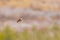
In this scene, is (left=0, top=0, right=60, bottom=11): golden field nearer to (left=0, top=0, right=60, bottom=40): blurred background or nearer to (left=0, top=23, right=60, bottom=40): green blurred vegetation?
(left=0, top=0, right=60, bottom=40): blurred background

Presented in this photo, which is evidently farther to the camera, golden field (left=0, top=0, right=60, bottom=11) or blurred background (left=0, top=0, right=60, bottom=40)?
golden field (left=0, top=0, right=60, bottom=11)

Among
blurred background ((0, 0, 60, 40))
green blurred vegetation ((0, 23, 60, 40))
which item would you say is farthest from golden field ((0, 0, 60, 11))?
green blurred vegetation ((0, 23, 60, 40))

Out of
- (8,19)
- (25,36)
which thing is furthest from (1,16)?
(25,36)

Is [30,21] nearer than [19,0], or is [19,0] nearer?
[30,21]

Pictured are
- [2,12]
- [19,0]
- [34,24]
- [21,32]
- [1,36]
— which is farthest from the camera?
[19,0]

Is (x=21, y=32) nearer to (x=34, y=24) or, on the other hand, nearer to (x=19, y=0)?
(x=34, y=24)

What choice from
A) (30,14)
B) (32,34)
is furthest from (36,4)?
(32,34)
